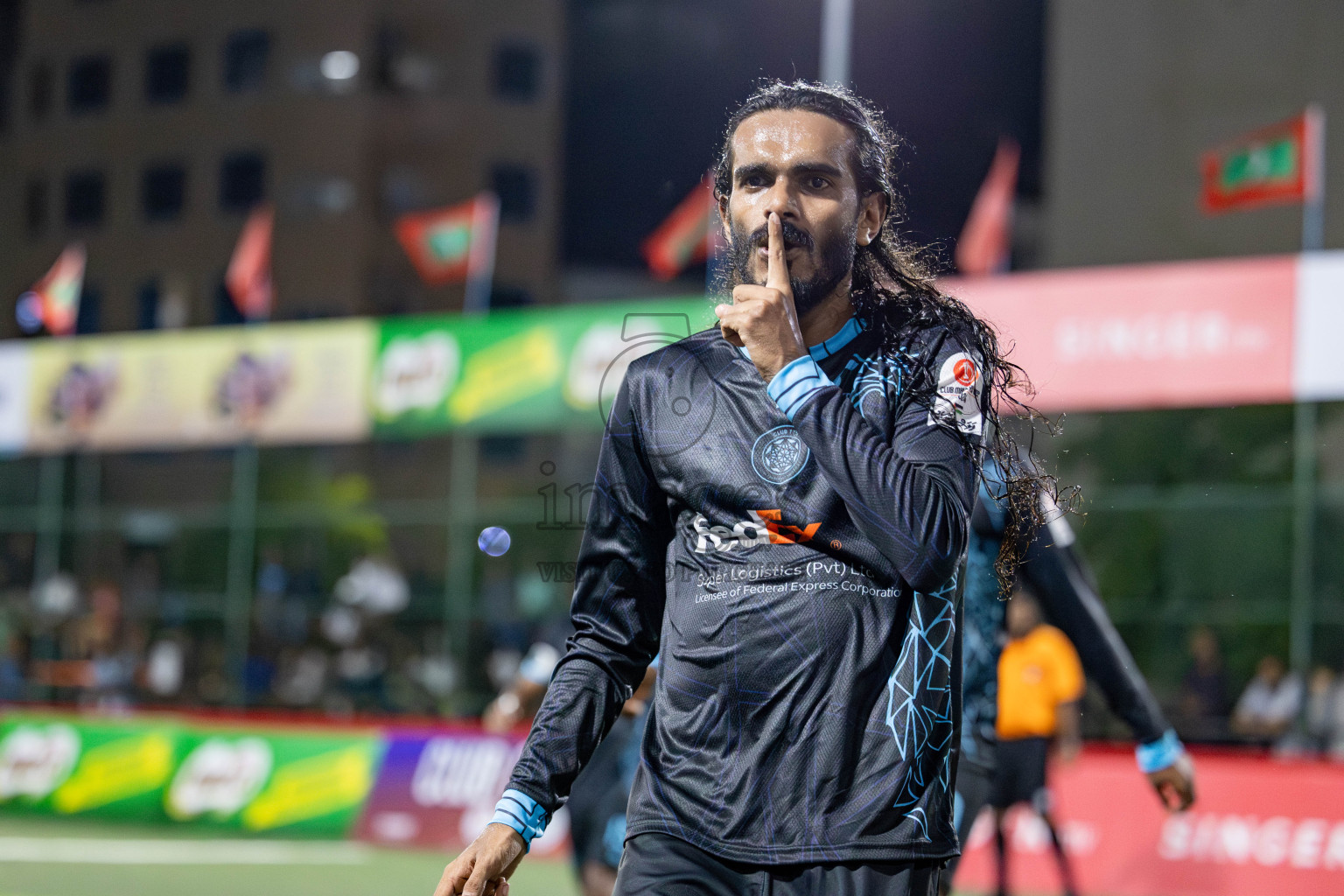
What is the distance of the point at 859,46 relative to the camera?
34.8 meters

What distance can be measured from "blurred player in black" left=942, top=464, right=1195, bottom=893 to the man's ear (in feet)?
6.11

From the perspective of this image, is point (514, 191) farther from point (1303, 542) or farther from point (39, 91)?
point (1303, 542)

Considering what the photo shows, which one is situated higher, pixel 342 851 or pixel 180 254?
pixel 180 254

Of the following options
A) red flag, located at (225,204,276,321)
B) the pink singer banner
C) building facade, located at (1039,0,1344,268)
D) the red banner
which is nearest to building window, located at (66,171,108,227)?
building facade, located at (1039,0,1344,268)

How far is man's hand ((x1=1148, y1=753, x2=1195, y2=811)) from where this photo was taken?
437 centimetres

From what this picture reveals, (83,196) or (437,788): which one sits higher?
(83,196)

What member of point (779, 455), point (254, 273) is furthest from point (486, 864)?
point (254, 273)

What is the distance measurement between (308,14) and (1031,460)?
154 feet

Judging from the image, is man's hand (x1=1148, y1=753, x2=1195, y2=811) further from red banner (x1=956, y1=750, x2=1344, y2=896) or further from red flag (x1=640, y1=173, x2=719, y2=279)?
red flag (x1=640, y1=173, x2=719, y2=279)

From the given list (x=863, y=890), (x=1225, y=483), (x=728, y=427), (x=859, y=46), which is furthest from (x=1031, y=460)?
(x=859, y=46)

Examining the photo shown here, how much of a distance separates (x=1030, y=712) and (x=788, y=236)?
6.17 metres

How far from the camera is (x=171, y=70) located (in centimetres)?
4759

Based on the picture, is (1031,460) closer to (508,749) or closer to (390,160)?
(508,749)

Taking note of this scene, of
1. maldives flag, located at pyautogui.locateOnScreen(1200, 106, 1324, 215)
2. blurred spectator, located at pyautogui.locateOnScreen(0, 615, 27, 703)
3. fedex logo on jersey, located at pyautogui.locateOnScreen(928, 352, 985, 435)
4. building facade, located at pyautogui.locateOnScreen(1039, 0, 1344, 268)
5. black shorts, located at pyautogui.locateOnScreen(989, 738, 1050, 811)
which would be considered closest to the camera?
fedex logo on jersey, located at pyautogui.locateOnScreen(928, 352, 985, 435)
